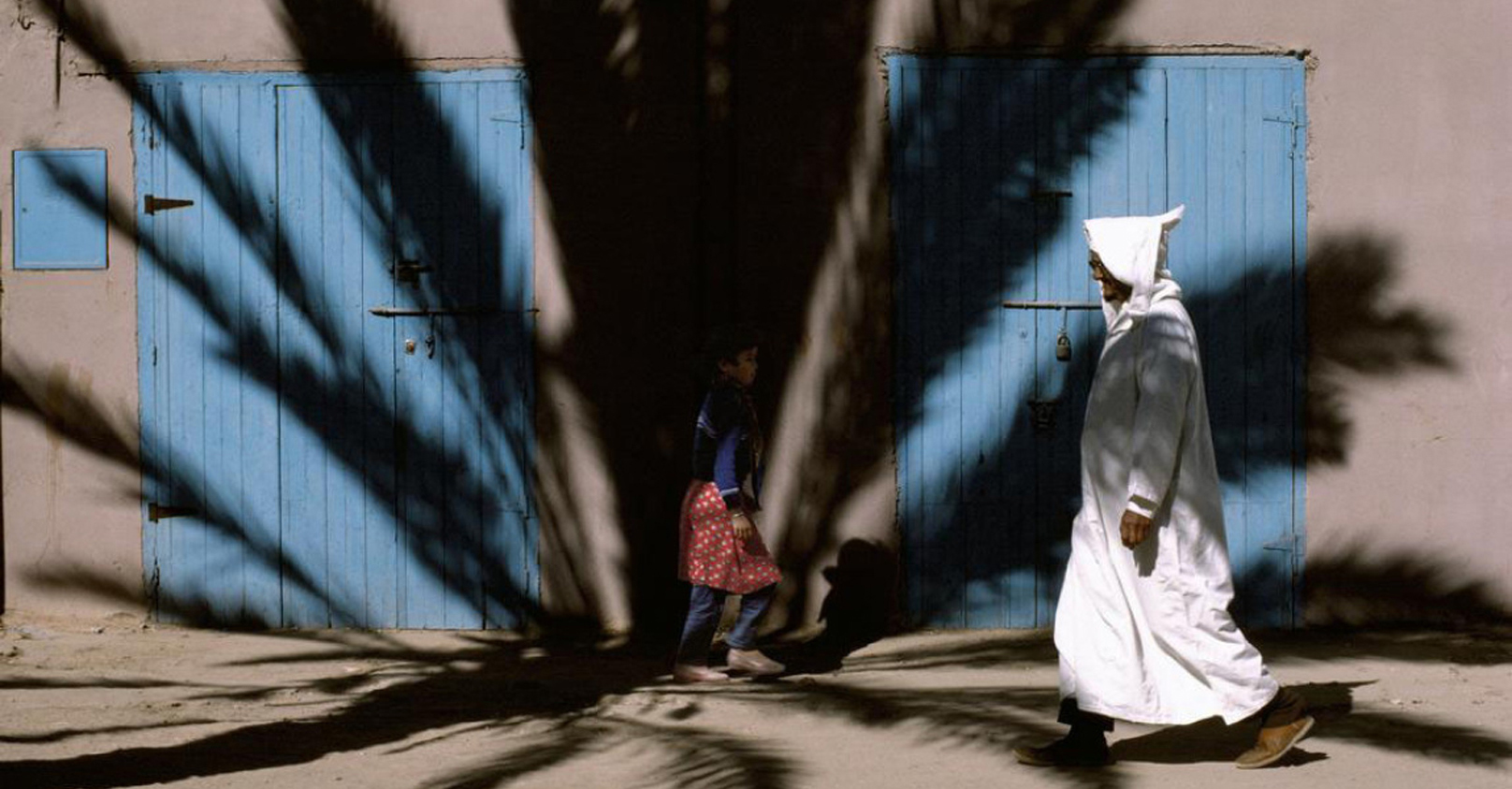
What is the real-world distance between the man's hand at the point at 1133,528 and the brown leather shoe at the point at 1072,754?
66cm

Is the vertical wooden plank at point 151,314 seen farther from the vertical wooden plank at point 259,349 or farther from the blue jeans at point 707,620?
the blue jeans at point 707,620

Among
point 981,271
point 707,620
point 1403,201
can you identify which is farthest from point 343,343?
point 1403,201

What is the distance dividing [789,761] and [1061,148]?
339cm

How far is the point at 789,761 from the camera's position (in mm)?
6062

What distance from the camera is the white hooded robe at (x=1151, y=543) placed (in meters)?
5.69

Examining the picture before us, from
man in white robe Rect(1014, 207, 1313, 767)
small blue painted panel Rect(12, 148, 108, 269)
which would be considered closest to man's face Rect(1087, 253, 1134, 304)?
man in white robe Rect(1014, 207, 1313, 767)

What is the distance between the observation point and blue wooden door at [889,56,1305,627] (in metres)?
8.24

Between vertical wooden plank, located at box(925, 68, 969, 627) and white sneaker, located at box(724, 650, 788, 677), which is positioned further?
vertical wooden plank, located at box(925, 68, 969, 627)

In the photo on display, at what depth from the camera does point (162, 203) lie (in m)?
8.45

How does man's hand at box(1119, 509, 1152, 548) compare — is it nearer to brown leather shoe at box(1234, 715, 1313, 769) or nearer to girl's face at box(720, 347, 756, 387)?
brown leather shoe at box(1234, 715, 1313, 769)

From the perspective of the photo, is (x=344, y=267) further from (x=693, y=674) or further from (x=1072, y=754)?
(x=1072, y=754)

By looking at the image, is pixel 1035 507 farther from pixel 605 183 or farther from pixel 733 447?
pixel 605 183

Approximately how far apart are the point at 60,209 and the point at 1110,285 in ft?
16.6

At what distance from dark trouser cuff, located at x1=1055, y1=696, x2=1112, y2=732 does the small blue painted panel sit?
16.5 feet
